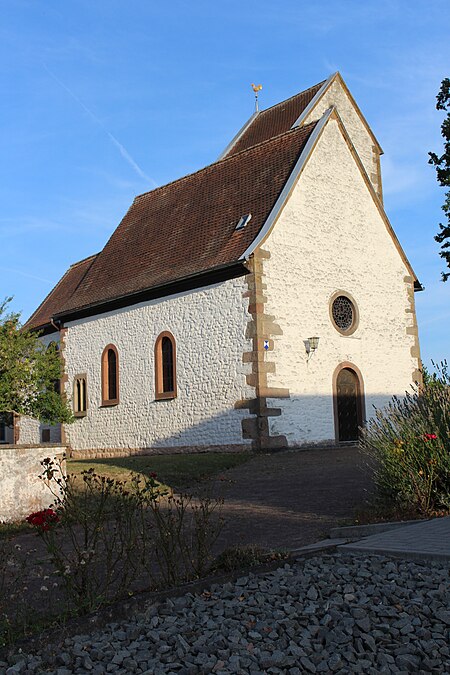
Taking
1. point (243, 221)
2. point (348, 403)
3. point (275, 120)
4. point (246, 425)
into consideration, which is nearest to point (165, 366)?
point (246, 425)

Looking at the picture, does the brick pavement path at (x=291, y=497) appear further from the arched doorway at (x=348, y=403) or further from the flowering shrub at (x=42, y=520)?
the arched doorway at (x=348, y=403)

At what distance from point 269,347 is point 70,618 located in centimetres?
1460

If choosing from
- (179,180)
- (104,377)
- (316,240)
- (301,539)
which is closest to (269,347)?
(316,240)

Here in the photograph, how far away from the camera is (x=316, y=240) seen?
20984 mm

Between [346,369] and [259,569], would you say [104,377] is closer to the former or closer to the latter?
[346,369]

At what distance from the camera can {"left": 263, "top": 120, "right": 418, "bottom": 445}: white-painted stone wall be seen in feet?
64.5

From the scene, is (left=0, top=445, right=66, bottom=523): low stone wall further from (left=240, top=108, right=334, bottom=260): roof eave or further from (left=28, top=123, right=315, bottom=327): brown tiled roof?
(left=28, top=123, right=315, bottom=327): brown tiled roof

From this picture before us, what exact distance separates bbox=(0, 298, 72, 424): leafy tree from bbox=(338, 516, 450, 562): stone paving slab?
45.4 ft

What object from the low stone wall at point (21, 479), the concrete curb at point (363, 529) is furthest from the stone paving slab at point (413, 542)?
the low stone wall at point (21, 479)

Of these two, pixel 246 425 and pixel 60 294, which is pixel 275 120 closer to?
pixel 60 294

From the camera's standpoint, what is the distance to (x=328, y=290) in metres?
21.1

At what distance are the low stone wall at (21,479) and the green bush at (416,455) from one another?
14.0ft

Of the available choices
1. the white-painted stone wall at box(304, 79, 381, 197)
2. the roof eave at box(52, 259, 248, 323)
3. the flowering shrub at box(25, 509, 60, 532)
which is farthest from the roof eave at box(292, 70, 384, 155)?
the flowering shrub at box(25, 509, 60, 532)

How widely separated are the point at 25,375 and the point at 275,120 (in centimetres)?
1671
